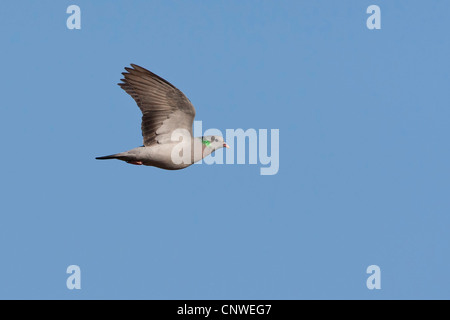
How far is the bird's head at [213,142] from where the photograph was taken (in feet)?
59.2

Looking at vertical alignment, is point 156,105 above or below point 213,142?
above

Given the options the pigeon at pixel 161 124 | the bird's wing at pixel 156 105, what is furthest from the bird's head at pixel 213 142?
the bird's wing at pixel 156 105

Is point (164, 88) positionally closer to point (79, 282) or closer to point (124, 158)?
point (124, 158)

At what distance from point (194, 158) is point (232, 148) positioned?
49.6 inches

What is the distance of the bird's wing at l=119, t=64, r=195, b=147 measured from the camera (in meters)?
17.2

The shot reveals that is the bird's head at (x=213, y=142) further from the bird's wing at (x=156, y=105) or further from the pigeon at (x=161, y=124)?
the bird's wing at (x=156, y=105)

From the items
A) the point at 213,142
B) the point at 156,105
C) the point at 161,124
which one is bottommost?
the point at 213,142

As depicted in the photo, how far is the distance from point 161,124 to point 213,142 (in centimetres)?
130

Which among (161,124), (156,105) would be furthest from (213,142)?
(156,105)

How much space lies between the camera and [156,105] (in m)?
17.5

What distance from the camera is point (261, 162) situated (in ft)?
59.1

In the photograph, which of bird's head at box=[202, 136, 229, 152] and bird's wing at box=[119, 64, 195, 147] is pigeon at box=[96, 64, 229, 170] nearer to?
bird's wing at box=[119, 64, 195, 147]

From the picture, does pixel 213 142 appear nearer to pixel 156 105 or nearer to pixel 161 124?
pixel 161 124
